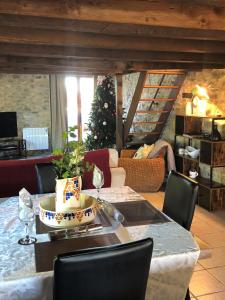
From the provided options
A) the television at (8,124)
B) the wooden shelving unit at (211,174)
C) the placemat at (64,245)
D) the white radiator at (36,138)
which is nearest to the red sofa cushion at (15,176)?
the placemat at (64,245)

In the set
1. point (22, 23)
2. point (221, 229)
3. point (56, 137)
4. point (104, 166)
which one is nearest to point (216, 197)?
point (221, 229)

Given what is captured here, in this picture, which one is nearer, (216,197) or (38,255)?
(38,255)

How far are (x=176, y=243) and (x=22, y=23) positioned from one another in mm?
1943

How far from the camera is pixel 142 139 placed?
689cm

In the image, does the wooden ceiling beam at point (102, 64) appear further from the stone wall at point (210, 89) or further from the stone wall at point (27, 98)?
the stone wall at point (27, 98)

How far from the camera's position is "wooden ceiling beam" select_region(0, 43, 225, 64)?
3.87 meters

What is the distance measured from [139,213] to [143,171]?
3.15 m

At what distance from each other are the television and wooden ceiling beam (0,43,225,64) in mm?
4721

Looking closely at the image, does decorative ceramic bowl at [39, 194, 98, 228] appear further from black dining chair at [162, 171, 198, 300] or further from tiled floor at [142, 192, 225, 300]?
tiled floor at [142, 192, 225, 300]

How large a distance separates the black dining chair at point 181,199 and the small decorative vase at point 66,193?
0.77m

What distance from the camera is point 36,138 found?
9.00 m

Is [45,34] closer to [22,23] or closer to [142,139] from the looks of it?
[22,23]

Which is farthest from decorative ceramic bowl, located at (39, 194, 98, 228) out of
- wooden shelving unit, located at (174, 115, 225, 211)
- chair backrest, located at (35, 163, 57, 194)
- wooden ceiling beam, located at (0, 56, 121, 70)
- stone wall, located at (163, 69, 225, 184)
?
wooden ceiling beam, located at (0, 56, 121, 70)

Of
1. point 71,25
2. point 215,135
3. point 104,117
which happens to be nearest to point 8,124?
point 104,117
